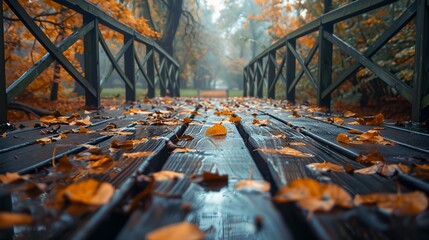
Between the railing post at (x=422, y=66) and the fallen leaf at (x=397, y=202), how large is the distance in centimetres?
172

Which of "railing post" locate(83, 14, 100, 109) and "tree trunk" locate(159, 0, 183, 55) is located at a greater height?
"tree trunk" locate(159, 0, 183, 55)

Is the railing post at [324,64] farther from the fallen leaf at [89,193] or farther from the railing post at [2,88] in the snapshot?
the fallen leaf at [89,193]

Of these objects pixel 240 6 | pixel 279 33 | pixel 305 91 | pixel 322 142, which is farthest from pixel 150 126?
pixel 240 6

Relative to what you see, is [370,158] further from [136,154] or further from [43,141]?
[43,141]

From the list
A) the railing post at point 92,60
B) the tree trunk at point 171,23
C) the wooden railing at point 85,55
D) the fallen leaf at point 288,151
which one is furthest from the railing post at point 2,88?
the tree trunk at point 171,23

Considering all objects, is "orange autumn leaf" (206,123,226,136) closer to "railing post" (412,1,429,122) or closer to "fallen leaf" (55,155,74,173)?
"fallen leaf" (55,155,74,173)

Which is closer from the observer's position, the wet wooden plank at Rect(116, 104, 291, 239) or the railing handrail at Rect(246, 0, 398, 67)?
the wet wooden plank at Rect(116, 104, 291, 239)

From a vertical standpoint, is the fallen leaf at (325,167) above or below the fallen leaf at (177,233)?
above

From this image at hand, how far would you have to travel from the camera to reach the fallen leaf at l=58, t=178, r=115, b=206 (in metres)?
0.75

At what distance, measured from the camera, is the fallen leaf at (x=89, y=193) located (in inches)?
29.5

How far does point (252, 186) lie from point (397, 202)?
1.09ft

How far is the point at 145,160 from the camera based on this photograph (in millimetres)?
1144

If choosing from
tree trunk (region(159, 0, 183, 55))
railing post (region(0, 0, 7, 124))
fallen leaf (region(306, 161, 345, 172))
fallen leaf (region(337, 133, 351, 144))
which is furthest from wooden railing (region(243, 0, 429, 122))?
tree trunk (region(159, 0, 183, 55))

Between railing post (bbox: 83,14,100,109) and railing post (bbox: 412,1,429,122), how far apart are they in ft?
9.27
